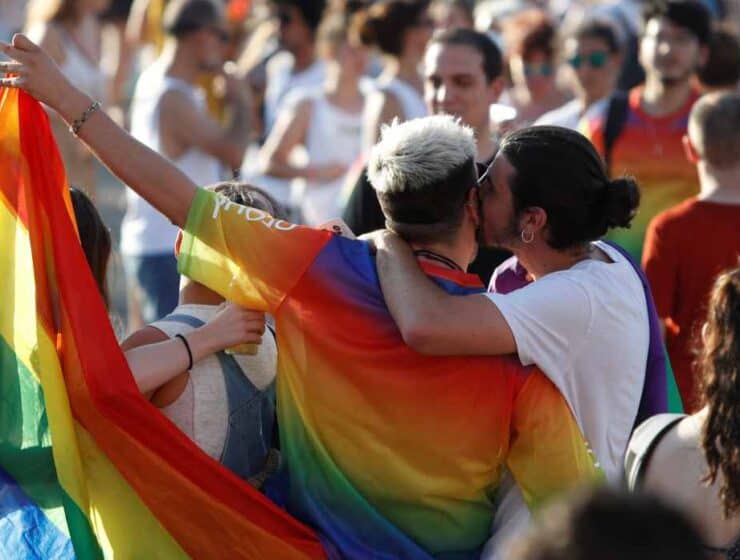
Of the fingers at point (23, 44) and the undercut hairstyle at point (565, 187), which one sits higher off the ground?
the fingers at point (23, 44)

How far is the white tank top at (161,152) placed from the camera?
7.14 meters

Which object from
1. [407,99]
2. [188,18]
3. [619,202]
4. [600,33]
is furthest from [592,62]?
[619,202]

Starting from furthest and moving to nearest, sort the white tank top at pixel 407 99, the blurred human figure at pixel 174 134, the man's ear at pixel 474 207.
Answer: the white tank top at pixel 407 99 → the blurred human figure at pixel 174 134 → the man's ear at pixel 474 207

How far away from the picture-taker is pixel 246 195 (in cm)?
354

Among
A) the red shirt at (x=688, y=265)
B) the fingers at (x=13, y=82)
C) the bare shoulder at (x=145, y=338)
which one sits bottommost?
the red shirt at (x=688, y=265)

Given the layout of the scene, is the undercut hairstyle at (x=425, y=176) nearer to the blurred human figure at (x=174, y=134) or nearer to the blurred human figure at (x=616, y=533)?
the blurred human figure at (x=616, y=533)

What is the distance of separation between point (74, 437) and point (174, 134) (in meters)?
4.01

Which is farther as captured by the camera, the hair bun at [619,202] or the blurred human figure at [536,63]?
the blurred human figure at [536,63]

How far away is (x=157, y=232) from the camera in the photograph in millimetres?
7168

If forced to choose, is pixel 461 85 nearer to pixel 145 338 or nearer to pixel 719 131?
pixel 719 131

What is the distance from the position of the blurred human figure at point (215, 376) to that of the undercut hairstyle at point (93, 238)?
22 centimetres

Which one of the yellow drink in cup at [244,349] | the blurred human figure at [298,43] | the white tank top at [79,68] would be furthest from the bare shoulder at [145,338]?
the blurred human figure at [298,43]

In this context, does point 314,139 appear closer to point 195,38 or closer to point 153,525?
point 195,38

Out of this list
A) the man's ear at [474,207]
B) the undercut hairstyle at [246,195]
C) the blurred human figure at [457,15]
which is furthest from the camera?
the blurred human figure at [457,15]
